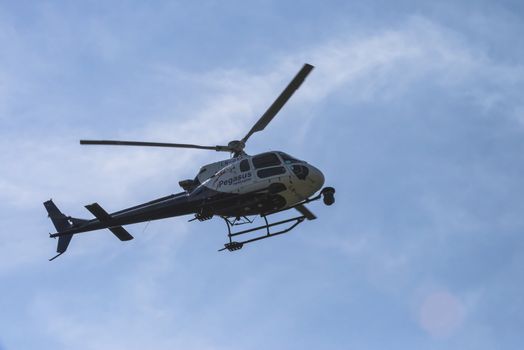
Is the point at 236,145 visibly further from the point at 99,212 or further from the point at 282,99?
the point at 99,212

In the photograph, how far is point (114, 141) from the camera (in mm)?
21578

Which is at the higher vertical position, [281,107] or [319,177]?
[281,107]

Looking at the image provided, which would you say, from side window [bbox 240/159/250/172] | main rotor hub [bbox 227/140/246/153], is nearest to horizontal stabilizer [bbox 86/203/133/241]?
main rotor hub [bbox 227/140/246/153]

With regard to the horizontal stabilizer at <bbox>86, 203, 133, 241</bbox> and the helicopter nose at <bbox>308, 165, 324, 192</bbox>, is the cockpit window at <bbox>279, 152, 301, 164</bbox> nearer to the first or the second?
the helicopter nose at <bbox>308, 165, 324, 192</bbox>

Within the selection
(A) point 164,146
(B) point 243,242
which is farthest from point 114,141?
(B) point 243,242

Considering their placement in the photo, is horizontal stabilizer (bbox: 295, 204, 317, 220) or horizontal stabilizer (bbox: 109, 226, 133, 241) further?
horizontal stabilizer (bbox: 109, 226, 133, 241)

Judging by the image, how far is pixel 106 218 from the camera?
2408 centimetres

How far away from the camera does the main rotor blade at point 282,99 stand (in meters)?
20.4

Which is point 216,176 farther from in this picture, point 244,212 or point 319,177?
point 319,177

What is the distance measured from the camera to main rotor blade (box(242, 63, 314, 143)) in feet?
66.9

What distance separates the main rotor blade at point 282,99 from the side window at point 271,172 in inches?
65.7

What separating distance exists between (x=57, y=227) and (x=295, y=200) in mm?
9562

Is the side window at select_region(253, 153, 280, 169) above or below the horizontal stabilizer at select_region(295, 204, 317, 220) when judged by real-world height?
above

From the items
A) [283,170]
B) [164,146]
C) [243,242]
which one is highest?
[164,146]
